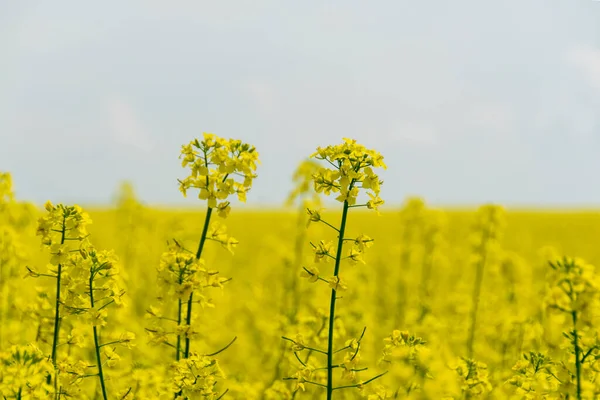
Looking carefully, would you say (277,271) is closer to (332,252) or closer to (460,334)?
(460,334)

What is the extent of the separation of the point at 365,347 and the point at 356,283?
1.60 metres

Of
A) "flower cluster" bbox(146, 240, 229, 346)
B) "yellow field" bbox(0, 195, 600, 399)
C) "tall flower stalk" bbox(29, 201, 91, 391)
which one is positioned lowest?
"yellow field" bbox(0, 195, 600, 399)

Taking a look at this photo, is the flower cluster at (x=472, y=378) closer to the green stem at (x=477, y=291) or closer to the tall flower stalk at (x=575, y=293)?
the tall flower stalk at (x=575, y=293)

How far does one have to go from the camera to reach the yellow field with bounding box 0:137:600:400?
3551 millimetres

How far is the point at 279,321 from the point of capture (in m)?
6.11

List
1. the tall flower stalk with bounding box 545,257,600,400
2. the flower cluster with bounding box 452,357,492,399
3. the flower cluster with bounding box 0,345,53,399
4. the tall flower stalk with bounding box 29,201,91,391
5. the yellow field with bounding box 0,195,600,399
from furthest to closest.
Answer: the yellow field with bounding box 0,195,600,399, the flower cluster with bounding box 452,357,492,399, the tall flower stalk with bounding box 29,201,91,391, the flower cluster with bounding box 0,345,53,399, the tall flower stalk with bounding box 545,257,600,400

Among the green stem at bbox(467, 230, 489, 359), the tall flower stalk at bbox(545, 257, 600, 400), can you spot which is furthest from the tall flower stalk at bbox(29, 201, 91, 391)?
the green stem at bbox(467, 230, 489, 359)

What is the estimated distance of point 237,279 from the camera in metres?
15.3

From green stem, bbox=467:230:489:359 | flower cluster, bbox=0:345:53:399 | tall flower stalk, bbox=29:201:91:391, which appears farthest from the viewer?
green stem, bbox=467:230:489:359

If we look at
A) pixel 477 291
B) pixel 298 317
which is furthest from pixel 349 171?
pixel 477 291

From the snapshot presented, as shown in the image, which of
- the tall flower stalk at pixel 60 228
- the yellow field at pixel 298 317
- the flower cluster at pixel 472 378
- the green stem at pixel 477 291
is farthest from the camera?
the green stem at pixel 477 291

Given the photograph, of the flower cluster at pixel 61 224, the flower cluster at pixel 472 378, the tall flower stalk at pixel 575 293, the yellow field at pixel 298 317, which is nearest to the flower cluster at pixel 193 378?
the yellow field at pixel 298 317

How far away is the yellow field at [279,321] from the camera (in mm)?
3551

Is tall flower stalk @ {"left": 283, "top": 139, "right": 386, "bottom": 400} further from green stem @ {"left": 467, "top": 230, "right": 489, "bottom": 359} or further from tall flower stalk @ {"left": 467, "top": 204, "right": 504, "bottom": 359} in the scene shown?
tall flower stalk @ {"left": 467, "top": 204, "right": 504, "bottom": 359}
